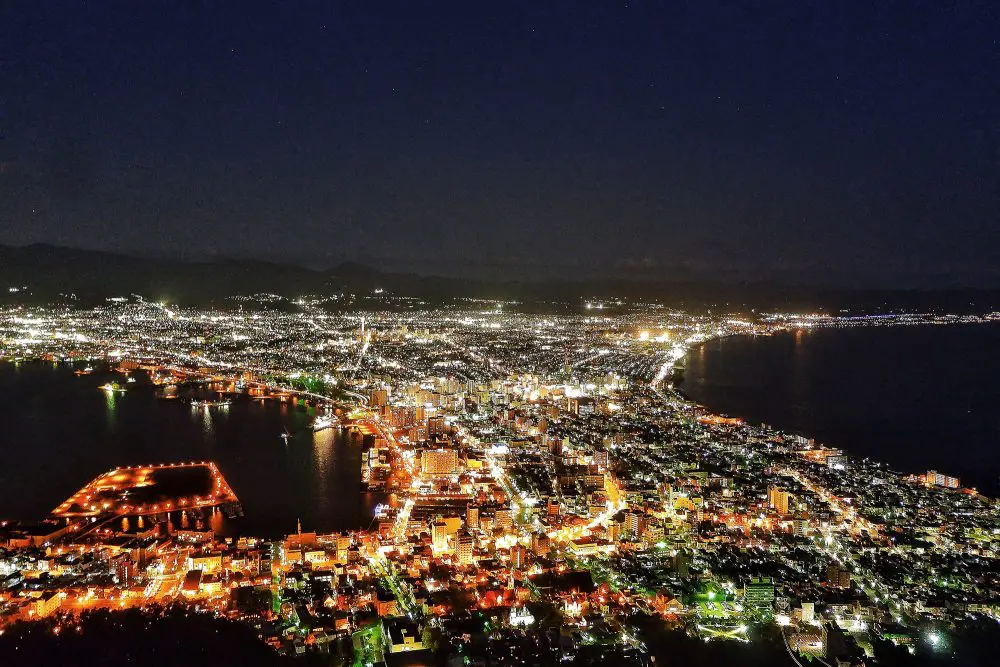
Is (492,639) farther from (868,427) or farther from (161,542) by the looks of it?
(868,427)

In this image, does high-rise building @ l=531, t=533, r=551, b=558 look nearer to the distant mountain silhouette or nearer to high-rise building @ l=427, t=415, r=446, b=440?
→ high-rise building @ l=427, t=415, r=446, b=440

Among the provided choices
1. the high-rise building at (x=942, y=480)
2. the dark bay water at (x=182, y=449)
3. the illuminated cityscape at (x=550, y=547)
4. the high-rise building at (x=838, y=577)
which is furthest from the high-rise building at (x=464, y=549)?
the high-rise building at (x=942, y=480)

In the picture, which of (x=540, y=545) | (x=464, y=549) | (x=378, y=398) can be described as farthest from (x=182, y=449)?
(x=540, y=545)

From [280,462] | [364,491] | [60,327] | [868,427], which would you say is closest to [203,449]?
[280,462]

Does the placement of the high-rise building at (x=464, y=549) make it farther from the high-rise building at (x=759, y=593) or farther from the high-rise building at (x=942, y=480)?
the high-rise building at (x=942, y=480)

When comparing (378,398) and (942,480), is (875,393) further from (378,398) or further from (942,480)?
(378,398)

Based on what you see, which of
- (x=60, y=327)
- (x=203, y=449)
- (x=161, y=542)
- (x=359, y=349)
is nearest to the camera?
(x=161, y=542)

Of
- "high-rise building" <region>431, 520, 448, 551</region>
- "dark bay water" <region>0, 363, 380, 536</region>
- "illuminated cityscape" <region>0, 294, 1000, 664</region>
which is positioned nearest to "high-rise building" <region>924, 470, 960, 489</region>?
"illuminated cityscape" <region>0, 294, 1000, 664</region>
